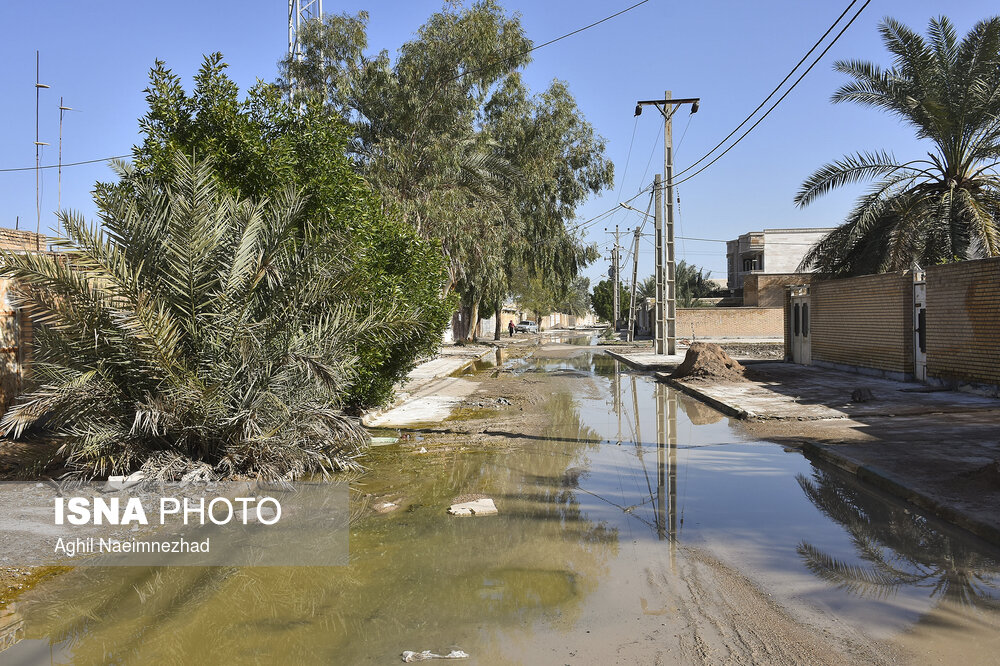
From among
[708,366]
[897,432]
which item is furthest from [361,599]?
[708,366]

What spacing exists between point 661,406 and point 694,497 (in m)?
7.97

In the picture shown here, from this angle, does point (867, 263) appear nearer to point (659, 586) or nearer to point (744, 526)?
point (744, 526)

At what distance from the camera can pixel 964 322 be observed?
14078 mm

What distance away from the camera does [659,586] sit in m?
4.77

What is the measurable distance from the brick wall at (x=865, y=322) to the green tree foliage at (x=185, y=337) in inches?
532

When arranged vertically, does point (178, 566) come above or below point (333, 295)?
below

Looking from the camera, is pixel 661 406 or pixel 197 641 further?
pixel 661 406

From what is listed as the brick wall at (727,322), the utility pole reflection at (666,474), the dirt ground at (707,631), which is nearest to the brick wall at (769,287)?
the brick wall at (727,322)

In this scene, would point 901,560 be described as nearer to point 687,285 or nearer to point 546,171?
point 546,171

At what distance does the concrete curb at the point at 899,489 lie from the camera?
573cm

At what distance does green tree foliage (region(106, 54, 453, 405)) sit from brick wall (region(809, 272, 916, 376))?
1163 centimetres

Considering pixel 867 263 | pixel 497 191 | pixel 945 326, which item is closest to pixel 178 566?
pixel 945 326

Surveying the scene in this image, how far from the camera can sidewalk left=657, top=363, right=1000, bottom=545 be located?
6664 millimetres

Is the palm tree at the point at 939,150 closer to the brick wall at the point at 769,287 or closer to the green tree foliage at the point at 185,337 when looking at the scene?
the green tree foliage at the point at 185,337
